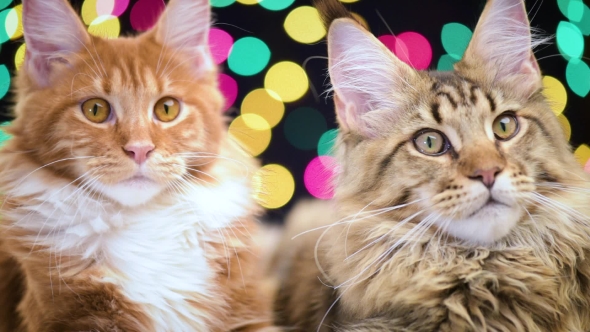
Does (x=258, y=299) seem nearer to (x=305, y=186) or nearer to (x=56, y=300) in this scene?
(x=305, y=186)

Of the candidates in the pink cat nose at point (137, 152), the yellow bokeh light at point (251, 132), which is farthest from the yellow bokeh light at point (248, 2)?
the pink cat nose at point (137, 152)

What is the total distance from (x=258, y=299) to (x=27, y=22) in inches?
34.8

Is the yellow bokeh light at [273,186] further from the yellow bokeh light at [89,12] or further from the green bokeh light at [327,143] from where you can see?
the yellow bokeh light at [89,12]

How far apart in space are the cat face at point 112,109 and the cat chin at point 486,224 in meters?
0.61

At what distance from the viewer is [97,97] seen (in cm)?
122

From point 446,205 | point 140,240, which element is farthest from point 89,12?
point 446,205

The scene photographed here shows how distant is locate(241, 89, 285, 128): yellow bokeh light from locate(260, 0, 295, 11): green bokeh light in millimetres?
258

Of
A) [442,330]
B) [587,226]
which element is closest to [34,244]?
[442,330]

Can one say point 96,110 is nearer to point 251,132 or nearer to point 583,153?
point 251,132

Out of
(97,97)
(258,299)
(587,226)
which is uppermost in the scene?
(97,97)

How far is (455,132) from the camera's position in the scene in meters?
1.22

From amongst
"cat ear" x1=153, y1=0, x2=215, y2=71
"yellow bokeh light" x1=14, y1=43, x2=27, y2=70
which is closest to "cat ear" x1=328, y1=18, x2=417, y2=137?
"cat ear" x1=153, y1=0, x2=215, y2=71

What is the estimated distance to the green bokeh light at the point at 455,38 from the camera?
5.09 ft

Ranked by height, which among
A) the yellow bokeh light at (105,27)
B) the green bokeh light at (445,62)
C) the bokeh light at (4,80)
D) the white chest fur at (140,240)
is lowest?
the white chest fur at (140,240)
